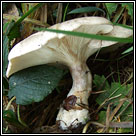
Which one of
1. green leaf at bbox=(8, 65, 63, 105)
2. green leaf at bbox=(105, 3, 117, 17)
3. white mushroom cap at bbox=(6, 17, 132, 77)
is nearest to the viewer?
white mushroom cap at bbox=(6, 17, 132, 77)

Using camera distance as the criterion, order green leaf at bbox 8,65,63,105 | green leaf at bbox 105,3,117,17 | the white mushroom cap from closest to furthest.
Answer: the white mushroom cap → green leaf at bbox 8,65,63,105 → green leaf at bbox 105,3,117,17

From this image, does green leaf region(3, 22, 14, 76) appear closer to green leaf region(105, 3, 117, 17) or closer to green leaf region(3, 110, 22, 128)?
green leaf region(3, 110, 22, 128)

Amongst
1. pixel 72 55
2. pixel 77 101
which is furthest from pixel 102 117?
pixel 72 55

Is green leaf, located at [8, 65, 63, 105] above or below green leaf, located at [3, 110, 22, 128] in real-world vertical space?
above

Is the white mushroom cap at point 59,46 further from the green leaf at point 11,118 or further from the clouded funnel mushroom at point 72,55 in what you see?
the green leaf at point 11,118

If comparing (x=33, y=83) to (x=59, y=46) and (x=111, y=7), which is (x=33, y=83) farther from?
(x=111, y=7)

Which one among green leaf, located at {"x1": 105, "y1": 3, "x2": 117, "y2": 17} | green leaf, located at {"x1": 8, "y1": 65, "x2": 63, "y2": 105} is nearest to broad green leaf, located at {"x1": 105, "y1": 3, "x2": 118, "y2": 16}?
green leaf, located at {"x1": 105, "y1": 3, "x2": 117, "y2": 17}
